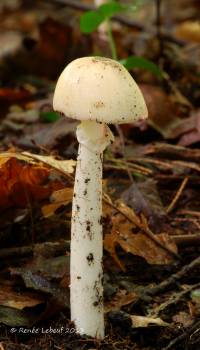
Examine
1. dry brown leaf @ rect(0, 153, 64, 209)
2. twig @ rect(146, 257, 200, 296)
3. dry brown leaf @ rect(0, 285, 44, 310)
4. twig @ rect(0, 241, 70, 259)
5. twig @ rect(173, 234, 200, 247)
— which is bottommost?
dry brown leaf @ rect(0, 285, 44, 310)

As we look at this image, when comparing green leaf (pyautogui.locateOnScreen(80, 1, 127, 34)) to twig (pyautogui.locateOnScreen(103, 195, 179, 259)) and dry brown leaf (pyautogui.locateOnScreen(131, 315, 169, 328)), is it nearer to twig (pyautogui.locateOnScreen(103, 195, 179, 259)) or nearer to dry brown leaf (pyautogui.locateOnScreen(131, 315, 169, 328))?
twig (pyautogui.locateOnScreen(103, 195, 179, 259))

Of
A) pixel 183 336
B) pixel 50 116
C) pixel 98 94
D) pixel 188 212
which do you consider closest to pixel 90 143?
pixel 98 94

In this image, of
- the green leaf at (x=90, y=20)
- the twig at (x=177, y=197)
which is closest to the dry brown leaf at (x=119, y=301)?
the twig at (x=177, y=197)

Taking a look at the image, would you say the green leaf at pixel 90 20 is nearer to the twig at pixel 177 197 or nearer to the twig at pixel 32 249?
the twig at pixel 177 197

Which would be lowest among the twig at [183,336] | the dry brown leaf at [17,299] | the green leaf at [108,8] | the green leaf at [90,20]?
the twig at [183,336]

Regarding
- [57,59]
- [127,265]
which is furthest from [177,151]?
[57,59]

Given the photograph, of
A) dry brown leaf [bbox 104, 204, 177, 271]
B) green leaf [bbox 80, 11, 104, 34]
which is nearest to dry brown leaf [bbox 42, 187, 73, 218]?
dry brown leaf [bbox 104, 204, 177, 271]
